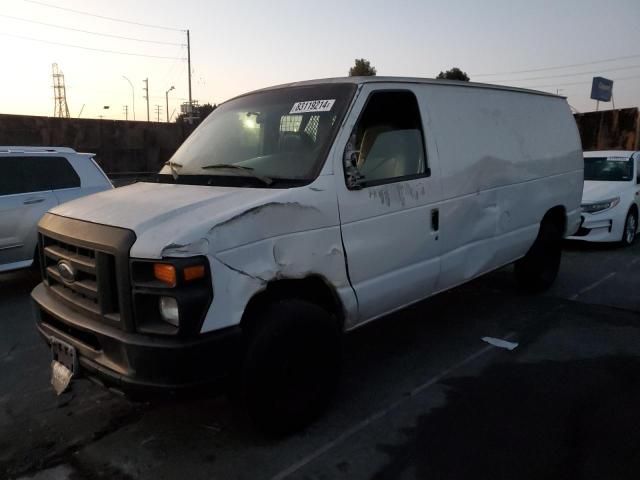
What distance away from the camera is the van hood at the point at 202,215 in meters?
2.44

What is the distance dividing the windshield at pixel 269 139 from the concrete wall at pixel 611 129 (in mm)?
17238

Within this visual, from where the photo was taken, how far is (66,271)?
2900 millimetres

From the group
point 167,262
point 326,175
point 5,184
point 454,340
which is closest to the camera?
point 167,262

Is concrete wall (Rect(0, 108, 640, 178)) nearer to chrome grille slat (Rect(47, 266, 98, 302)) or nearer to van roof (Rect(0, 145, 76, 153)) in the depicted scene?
van roof (Rect(0, 145, 76, 153))

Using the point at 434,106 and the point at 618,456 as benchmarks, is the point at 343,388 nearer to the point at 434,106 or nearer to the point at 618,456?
the point at 618,456

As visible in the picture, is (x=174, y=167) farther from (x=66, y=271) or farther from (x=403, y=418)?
(x=403, y=418)

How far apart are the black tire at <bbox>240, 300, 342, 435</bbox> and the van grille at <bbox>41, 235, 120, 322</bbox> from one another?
0.75m

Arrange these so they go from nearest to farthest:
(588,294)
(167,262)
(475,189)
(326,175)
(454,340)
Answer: (167,262), (326,175), (475,189), (454,340), (588,294)

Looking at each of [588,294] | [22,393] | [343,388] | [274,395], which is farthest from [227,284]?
[588,294]

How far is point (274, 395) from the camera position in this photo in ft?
9.15

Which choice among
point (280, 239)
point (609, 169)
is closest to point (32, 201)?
point (280, 239)

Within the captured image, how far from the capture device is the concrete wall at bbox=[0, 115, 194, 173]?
18578 mm

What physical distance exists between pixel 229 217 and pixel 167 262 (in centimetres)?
38

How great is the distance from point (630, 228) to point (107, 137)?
19719 mm
